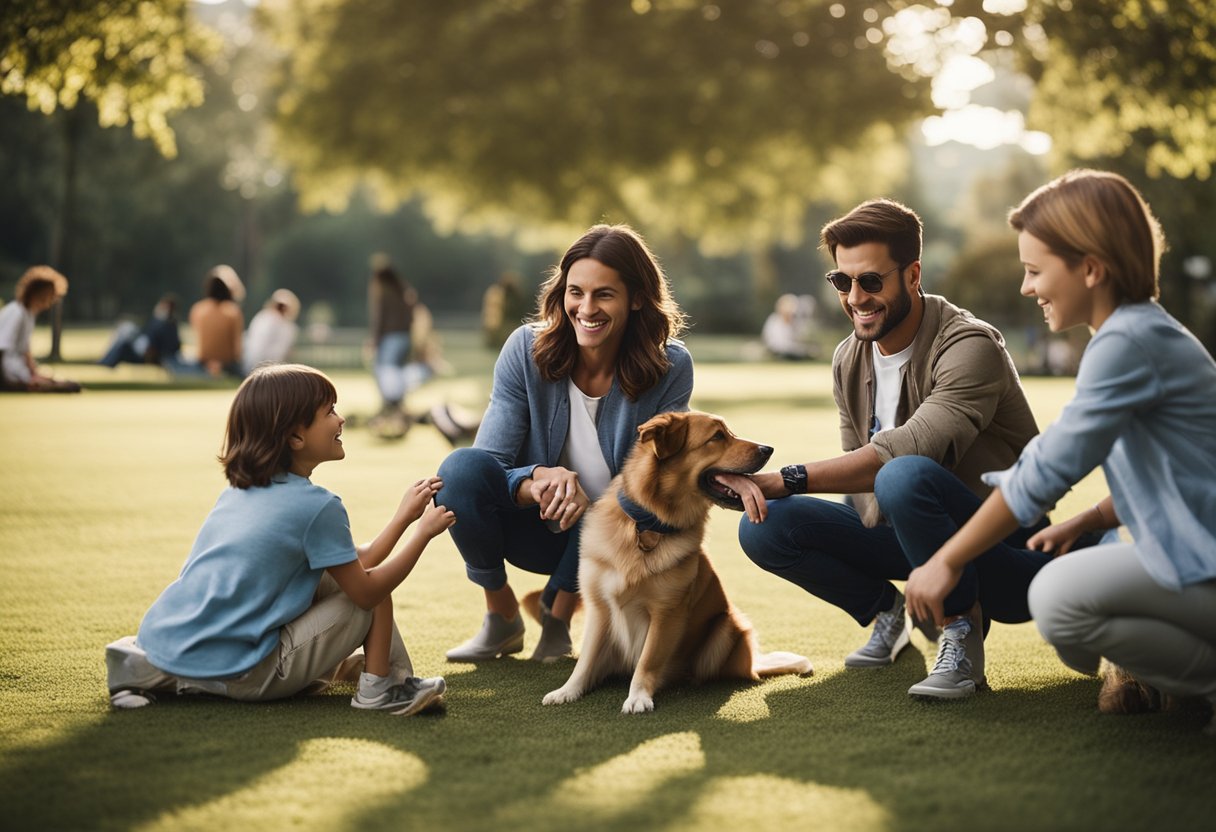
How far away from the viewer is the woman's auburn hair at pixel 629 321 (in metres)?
4.48

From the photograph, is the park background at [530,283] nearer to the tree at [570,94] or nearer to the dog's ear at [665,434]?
the tree at [570,94]

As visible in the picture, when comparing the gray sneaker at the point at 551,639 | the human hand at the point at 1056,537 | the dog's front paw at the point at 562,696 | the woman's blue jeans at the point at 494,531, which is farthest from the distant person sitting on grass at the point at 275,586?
the human hand at the point at 1056,537

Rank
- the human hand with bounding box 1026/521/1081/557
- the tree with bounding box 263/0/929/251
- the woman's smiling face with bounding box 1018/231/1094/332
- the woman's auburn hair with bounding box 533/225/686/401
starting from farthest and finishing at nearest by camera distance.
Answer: the tree with bounding box 263/0/929/251 < the woman's auburn hair with bounding box 533/225/686/401 < the human hand with bounding box 1026/521/1081/557 < the woman's smiling face with bounding box 1018/231/1094/332

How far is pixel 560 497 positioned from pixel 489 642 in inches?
33.2

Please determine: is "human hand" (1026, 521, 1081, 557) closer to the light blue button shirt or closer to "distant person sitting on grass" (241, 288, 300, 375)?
the light blue button shirt

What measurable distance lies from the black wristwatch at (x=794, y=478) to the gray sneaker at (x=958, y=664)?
28.0 inches

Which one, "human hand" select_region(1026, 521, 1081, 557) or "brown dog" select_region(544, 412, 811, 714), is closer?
"human hand" select_region(1026, 521, 1081, 557)

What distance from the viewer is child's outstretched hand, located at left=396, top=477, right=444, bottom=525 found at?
3.89 meters

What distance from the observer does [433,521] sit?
388 cm

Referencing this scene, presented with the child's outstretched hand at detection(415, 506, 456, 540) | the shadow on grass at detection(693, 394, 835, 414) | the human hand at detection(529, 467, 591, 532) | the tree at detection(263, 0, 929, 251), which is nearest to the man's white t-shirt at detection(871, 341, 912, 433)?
the human hand at detection(529, 467, 591, 532)

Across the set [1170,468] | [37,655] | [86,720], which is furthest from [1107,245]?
[37,655]

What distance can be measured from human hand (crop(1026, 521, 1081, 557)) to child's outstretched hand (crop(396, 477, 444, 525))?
198 centimetres

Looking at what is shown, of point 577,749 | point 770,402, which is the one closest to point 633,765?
point 577,749

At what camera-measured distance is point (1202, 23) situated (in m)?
16.4
